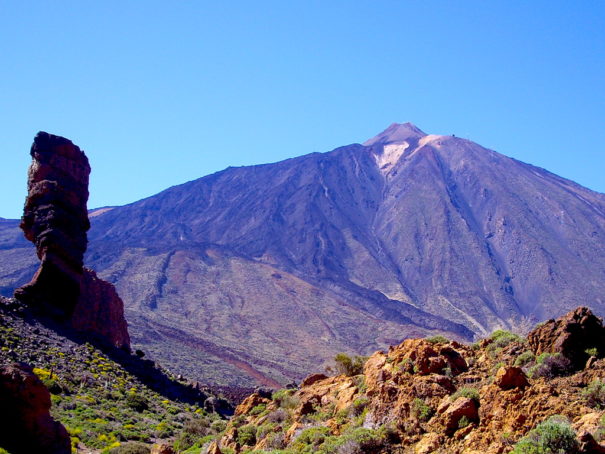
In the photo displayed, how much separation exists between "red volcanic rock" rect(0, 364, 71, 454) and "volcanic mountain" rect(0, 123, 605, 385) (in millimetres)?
36140

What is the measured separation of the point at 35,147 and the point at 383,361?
20.8 meters

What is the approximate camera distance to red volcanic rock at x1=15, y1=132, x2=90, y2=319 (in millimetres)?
26547

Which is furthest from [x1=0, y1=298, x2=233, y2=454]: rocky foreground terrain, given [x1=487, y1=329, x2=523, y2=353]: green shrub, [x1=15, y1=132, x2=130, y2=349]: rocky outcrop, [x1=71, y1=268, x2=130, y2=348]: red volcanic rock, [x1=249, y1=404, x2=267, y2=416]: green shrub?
[x1=487, y1=329, x2=523, y2=353]: green shrub

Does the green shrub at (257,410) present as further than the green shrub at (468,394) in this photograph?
Yes

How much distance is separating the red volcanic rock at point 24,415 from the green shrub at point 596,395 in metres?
9.87

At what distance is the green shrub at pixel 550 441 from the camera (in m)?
6.55

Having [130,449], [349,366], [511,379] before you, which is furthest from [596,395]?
[130,449]

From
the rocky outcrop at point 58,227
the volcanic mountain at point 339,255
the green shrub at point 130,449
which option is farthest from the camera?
the volcanic mountain at point 339,255

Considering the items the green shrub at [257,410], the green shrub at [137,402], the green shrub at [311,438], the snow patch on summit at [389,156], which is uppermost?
the snow patch on summit at [389,156]

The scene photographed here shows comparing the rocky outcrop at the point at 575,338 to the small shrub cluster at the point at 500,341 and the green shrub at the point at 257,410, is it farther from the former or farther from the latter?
the green shrub at the point at 257,410

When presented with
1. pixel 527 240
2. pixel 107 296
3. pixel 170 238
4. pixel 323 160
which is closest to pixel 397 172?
pixel 323 160

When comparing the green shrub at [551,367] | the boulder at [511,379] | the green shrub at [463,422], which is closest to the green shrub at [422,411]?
the green shrub at [463,422]

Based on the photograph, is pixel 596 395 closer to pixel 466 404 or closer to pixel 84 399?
pixel 466 404

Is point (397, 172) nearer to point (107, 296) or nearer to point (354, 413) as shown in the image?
point (107, 296)
